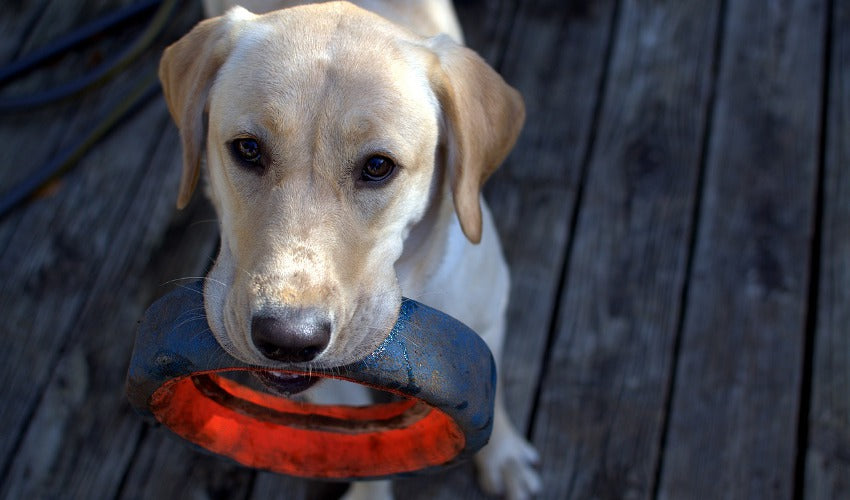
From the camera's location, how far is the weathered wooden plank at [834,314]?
276cm

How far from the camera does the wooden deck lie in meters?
2.88

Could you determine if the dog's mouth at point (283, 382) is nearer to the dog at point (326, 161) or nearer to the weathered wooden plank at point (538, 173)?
the dog at point (326, 161)

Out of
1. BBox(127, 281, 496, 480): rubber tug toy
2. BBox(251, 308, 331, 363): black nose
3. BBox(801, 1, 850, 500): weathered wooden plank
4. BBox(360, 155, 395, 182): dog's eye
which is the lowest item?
BBox(801, 1, 850, 500): weathered wooden plank

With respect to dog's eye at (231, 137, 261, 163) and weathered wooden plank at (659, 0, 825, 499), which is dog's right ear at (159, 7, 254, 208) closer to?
dog's eye at (231, 137, 261, 163)

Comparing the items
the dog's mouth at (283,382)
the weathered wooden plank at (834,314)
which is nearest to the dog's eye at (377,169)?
the dog's mouth at (283,382)

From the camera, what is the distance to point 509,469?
282 cm

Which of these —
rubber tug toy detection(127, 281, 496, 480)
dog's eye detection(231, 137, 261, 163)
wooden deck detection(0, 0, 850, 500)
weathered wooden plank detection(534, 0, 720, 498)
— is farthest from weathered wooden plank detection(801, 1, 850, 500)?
dog's eye detection(231, 137, 261, 163)

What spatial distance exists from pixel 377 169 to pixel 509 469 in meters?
1.27

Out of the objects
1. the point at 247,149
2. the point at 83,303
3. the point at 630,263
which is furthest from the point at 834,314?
the point at 83,303

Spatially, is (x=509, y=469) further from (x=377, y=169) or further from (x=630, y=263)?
(x=377, y=169)

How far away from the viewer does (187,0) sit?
3.88 metres

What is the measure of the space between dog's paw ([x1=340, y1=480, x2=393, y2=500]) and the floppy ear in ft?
3.02

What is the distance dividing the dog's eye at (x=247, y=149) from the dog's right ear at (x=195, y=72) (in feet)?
0.79

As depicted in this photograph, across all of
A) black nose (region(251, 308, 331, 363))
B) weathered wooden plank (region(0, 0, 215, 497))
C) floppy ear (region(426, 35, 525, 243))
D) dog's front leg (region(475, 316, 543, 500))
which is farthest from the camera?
weathered wooden plank (region(0, 0, 215, 497))
